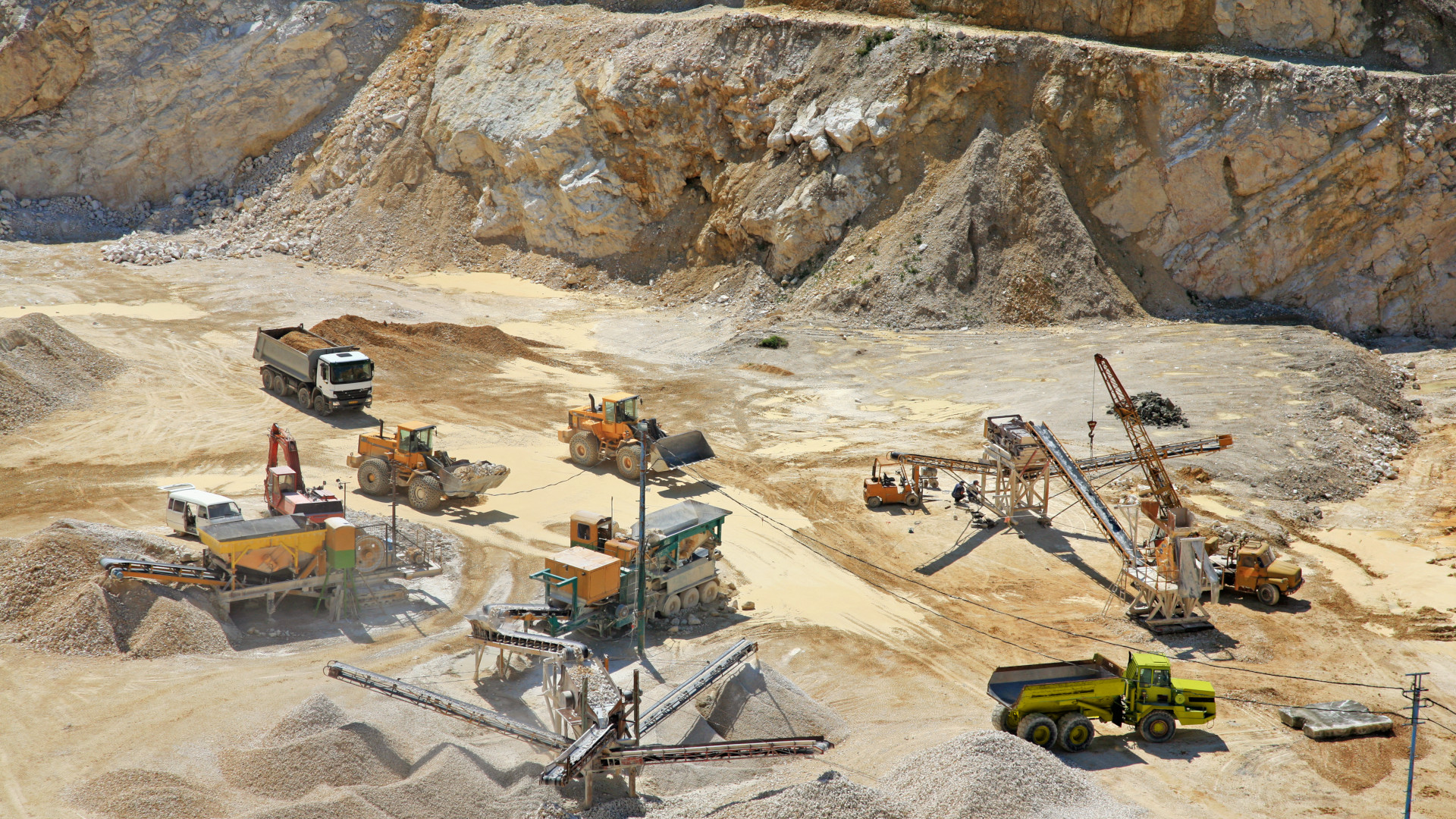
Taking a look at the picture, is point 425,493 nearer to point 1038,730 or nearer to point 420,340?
point 1038,730

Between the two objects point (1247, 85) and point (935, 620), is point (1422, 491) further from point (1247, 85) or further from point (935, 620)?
point (1247, 85)

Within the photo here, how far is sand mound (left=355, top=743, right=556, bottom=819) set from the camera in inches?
513

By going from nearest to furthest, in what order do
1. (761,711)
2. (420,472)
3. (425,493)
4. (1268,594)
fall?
(761,711) < (1268,594) < (425,493) < (420,472)

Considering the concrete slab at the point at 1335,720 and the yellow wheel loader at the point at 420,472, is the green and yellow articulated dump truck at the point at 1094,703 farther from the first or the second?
the yellow wheel loader at the point at 420,472

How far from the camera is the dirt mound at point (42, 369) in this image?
2888 centimetres

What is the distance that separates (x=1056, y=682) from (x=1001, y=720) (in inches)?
39.4

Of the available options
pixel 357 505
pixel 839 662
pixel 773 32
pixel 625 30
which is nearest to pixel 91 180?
pixel 625 30

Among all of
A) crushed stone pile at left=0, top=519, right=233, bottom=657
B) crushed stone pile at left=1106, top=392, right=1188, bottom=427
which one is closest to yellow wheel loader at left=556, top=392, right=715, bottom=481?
crushed stone pile at left=0, top=519, right=233, bottom=657

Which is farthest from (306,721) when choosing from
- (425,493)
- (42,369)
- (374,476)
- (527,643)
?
(42,369)

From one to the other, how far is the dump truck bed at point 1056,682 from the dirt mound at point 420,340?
965 inches

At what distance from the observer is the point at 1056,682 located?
16.2 m

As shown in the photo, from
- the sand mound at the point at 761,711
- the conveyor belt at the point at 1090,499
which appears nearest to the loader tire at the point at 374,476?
the sand mound at the point at 761,711

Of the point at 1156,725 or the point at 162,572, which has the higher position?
the point at 162,572

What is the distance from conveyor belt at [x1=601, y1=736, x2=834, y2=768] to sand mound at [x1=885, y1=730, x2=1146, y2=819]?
4.57 ft
